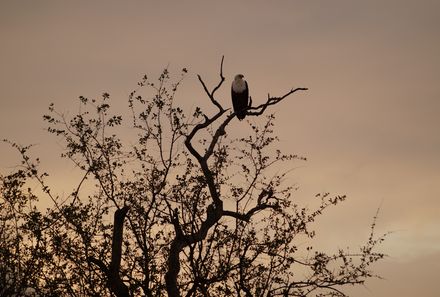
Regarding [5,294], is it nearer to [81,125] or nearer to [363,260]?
[81,125]

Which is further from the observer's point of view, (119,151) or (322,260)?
(119,151)

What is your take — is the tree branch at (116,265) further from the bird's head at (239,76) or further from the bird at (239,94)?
the bird's head at (239,76)

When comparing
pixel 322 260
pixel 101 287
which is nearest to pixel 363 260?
pixel 322 260

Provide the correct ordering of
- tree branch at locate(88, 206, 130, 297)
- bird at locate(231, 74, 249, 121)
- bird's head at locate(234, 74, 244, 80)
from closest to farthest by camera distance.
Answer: tree branch at locate(88, 206, 130, 297)
bird at locate(231, 74, 249, 121)
bird's head at locate(234, 74, 244, 80)

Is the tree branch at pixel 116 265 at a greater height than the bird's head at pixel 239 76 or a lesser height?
lesser

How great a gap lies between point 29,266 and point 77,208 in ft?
4.14

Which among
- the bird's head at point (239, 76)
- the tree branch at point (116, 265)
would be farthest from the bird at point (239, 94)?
the tree branch at point (116, 265)

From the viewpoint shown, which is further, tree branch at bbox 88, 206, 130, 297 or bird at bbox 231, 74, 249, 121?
bird at bbox 231, 74, 249, 121

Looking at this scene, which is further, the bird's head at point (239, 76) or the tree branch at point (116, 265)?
the bird's head at point (239, 76)

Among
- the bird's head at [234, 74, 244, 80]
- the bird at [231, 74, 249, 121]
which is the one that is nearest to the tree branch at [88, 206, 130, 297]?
the bird at [231, 74, 249, 121]

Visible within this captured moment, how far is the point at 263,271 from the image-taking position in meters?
9.46

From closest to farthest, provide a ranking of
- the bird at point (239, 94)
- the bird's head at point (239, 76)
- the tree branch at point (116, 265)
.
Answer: the tree branch at point (116, 265) < the bird at point (239, 94) < the bird's head at point (239, 76)

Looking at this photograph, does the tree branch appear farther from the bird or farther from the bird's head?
the bird's head

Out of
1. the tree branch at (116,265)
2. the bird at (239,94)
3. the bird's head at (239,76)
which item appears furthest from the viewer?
the bird's head at (239,76)
